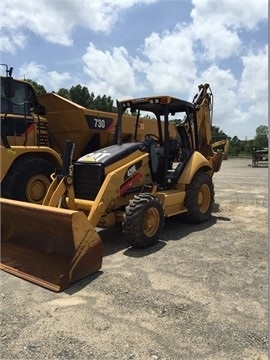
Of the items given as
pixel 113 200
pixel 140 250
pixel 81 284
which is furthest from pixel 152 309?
pixel 113 200

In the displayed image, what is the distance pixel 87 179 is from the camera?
233 inches

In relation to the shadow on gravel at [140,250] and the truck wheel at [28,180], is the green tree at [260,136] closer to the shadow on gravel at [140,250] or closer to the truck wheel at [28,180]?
the shadow on gravel at [140,250]

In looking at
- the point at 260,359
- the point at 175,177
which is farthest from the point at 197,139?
the point at 260,359

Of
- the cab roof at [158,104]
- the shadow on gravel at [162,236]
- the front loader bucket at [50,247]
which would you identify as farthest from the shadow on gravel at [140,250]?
the cab roof at [158,104]

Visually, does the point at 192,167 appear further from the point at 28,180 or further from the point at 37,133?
the point at 37,133

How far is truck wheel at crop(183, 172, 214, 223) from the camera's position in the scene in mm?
7039

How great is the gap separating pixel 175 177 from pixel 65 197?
2.30m

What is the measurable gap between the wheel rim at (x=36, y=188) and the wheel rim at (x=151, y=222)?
9.76ft

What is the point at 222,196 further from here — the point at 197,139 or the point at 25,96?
the point at 25,96

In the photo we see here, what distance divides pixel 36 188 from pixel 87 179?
2224 mm

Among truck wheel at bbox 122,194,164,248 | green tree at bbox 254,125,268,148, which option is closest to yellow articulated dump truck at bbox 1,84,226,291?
truck wheel at bbox 122,194,164,248

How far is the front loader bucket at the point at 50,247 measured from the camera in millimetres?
4344

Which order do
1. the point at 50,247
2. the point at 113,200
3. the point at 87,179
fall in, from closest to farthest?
the point at 50,247 → the point at 113,200 → the point at 87,179

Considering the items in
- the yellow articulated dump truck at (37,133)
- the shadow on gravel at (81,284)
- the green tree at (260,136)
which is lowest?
the shadow on gravel at (81,284)
